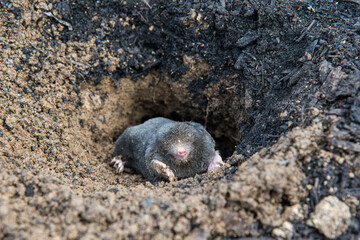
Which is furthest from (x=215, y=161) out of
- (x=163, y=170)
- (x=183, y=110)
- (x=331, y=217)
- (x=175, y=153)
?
(x=331, y=217)

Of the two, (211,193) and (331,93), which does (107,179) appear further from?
(331,93)

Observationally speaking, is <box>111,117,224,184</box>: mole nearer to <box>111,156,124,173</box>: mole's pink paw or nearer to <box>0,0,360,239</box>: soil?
<box>111,156,124,173</box>: mole's pink paw

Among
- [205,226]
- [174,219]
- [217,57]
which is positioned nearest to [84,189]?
[174,219]

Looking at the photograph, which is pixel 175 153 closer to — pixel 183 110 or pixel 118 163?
pixel 118 163

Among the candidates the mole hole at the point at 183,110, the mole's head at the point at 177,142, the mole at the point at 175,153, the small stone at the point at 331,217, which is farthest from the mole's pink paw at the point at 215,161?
the small stone at the point at 331,217

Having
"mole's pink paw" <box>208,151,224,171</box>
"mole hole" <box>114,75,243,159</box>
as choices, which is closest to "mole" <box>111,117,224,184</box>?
"mole's pink paw" <box>208,151,224,171</box>

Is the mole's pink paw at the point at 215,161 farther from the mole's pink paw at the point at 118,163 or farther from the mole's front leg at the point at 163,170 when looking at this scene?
the mole's pink paw at the point at 118,163
